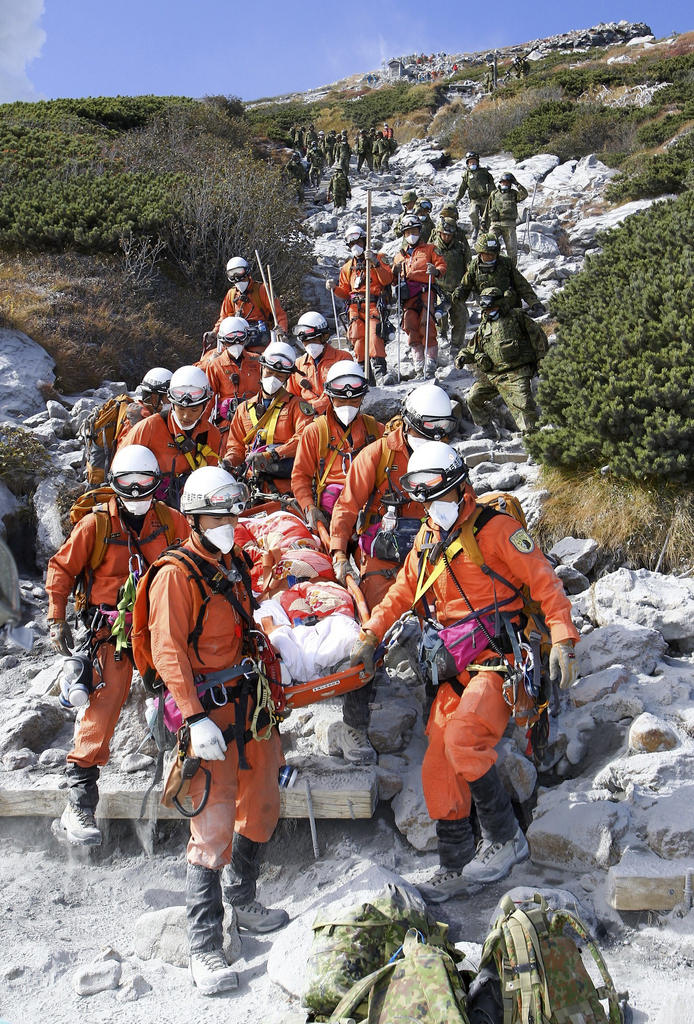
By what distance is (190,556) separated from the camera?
12.5ft

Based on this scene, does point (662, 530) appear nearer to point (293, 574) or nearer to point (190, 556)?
point (293, 574)

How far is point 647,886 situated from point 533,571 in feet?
4.75

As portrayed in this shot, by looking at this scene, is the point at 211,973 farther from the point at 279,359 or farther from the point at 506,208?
the point at 506,208

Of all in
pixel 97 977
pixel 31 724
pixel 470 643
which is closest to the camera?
pixel 97 977

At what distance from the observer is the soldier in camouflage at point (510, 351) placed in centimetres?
835

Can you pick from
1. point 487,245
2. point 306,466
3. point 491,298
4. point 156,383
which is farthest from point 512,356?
point 156,383

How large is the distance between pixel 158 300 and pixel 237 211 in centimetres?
314

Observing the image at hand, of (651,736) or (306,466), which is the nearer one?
(651,736)

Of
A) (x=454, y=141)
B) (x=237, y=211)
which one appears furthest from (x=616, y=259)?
(x=454, y=141)

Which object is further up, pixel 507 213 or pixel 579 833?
pixel 507 213

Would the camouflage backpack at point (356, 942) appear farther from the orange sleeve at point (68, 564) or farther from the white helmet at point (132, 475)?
the white helmet at point (132, 475)

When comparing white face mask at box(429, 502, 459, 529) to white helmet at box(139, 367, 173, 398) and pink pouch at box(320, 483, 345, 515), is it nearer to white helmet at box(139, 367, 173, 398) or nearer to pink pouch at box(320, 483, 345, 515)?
pink pouch at box(320, 483, 345, 515)

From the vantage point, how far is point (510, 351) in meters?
8.35

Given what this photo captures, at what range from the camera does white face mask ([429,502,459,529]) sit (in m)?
3.97
